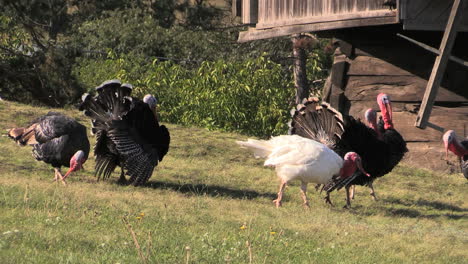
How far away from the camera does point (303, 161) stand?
37.6 feet

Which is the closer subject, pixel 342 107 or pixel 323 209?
pixel 323 209

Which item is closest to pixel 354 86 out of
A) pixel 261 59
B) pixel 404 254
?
pixel 261 59

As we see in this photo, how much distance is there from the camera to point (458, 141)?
1438cm

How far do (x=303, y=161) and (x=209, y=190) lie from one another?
188 cm

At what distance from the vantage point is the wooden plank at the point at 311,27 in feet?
46.6

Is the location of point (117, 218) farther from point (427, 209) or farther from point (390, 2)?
point (390, 2)

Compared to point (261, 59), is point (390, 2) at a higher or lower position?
higher

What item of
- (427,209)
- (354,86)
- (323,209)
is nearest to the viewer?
(323,209)

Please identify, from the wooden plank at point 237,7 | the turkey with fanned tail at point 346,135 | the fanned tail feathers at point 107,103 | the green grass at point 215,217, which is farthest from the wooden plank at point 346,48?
the fanned tail feathers at point 107,103

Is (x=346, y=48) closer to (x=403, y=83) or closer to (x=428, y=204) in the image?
(x=403, y=83)

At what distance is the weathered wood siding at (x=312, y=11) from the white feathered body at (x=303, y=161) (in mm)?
3647

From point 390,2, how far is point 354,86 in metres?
4.08

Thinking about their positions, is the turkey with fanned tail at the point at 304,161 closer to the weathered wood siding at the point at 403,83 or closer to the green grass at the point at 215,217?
the green grass at the point at 215,217

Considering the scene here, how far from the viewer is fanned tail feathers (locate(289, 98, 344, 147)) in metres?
12.8
